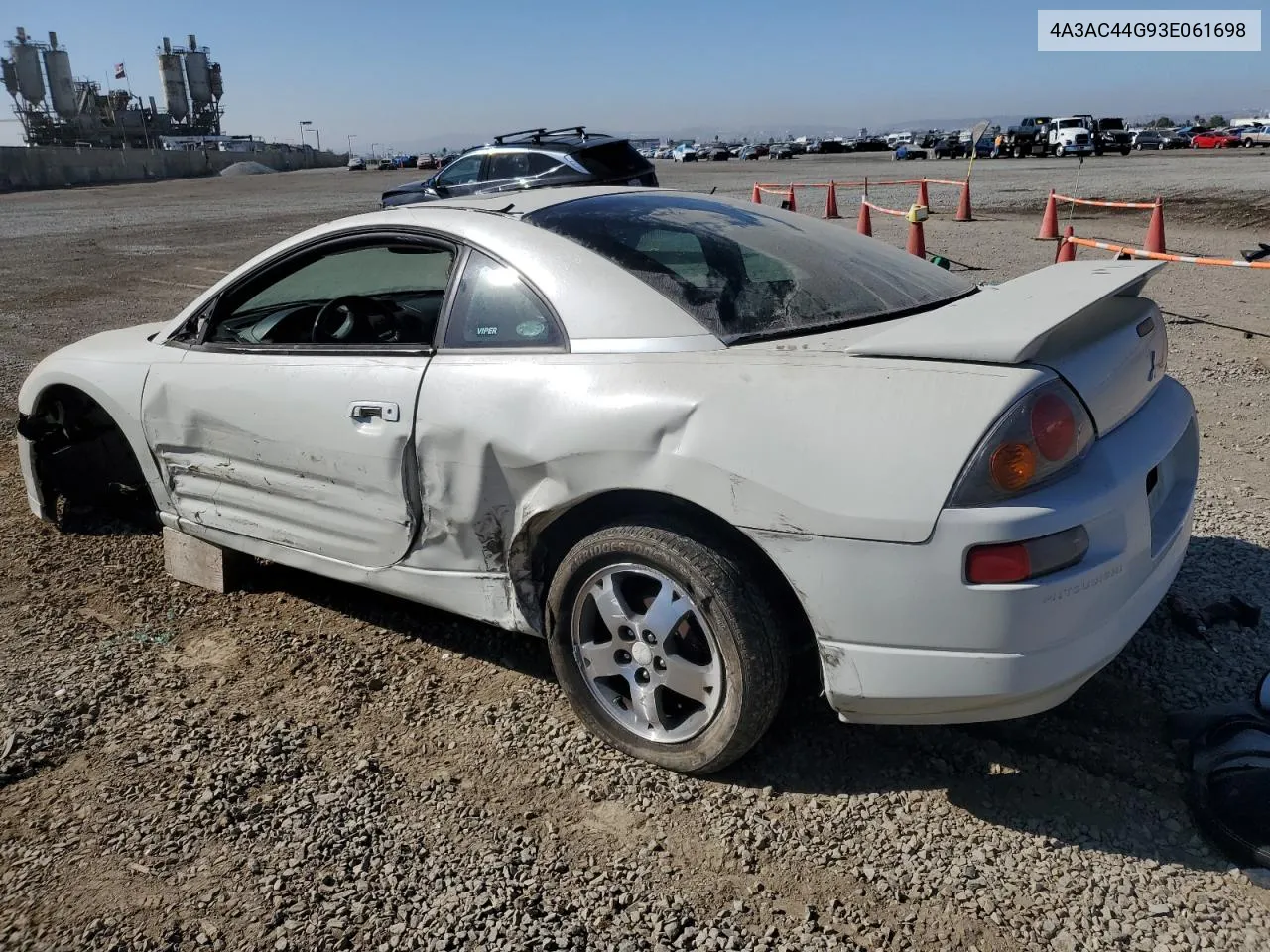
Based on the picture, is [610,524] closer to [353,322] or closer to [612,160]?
[353,322]

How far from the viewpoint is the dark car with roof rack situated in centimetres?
1407

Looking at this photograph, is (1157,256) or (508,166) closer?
(1157,256)

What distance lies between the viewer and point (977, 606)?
213 centimetres

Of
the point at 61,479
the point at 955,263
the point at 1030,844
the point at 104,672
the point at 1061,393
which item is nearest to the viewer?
the point at 1061,393

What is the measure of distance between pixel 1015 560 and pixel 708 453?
738 millimetres

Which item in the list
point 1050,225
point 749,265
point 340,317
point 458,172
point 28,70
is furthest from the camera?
point 28,70

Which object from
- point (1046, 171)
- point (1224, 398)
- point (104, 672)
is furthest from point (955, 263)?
point (1046, 171)

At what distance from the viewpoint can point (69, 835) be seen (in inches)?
100

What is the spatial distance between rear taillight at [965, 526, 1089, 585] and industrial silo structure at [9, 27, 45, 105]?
111389mm

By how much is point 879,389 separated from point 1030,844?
1193 millimetres

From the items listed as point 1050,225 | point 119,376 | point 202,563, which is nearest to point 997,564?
point 202,563

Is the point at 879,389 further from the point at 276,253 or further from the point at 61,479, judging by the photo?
the point at 61,479

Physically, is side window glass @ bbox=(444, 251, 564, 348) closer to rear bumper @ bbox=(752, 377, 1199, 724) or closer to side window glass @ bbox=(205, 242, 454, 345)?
side window glass @ bbox=(205, 242, 454, 345)

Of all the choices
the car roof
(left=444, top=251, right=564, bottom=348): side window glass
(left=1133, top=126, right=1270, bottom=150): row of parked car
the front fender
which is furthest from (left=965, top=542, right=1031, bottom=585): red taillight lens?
(left=1133, top=126, right=1270, bottom=150): row of parked car
